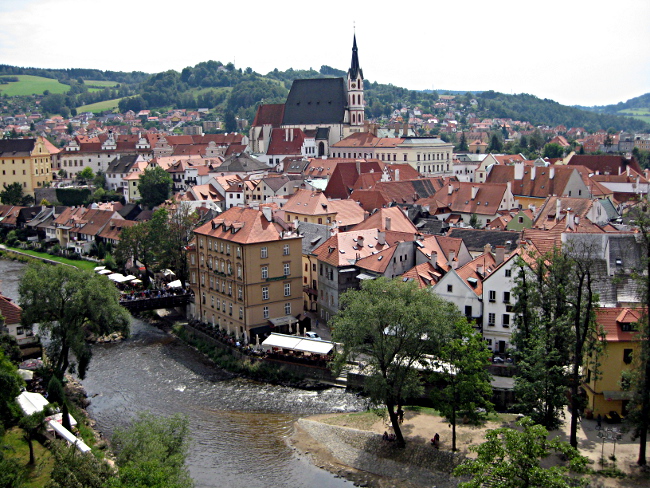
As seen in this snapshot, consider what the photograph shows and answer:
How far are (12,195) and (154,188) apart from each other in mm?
22626

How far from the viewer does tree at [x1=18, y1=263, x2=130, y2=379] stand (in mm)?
33844

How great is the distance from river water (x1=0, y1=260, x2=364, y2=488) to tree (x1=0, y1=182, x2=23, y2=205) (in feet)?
189

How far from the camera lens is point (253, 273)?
41.1 metres

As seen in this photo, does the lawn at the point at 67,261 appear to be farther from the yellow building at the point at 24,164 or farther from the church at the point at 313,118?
the church at the point at 313,118

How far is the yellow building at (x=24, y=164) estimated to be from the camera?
99.7 m

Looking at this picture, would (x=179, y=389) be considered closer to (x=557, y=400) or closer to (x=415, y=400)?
(x=415, y=400)

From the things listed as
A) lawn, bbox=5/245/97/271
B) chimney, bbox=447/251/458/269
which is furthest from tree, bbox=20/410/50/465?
lawn, bbox=5/245/97/271

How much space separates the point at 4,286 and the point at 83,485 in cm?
4369

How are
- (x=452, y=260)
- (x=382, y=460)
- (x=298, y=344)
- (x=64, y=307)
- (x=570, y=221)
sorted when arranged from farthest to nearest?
(x=570, y=221) < (x=452, y=260) < (x=298, y=344) < (x=64, y=307) < (x=382, y=460)

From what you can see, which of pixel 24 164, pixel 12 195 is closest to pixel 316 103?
pixel 24 164

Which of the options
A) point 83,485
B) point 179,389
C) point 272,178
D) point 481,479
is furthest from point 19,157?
point 481,479

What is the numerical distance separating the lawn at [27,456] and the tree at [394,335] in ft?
40.9

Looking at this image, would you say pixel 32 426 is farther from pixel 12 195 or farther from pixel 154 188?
pixel 12 195

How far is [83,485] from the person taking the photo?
20953 mm
